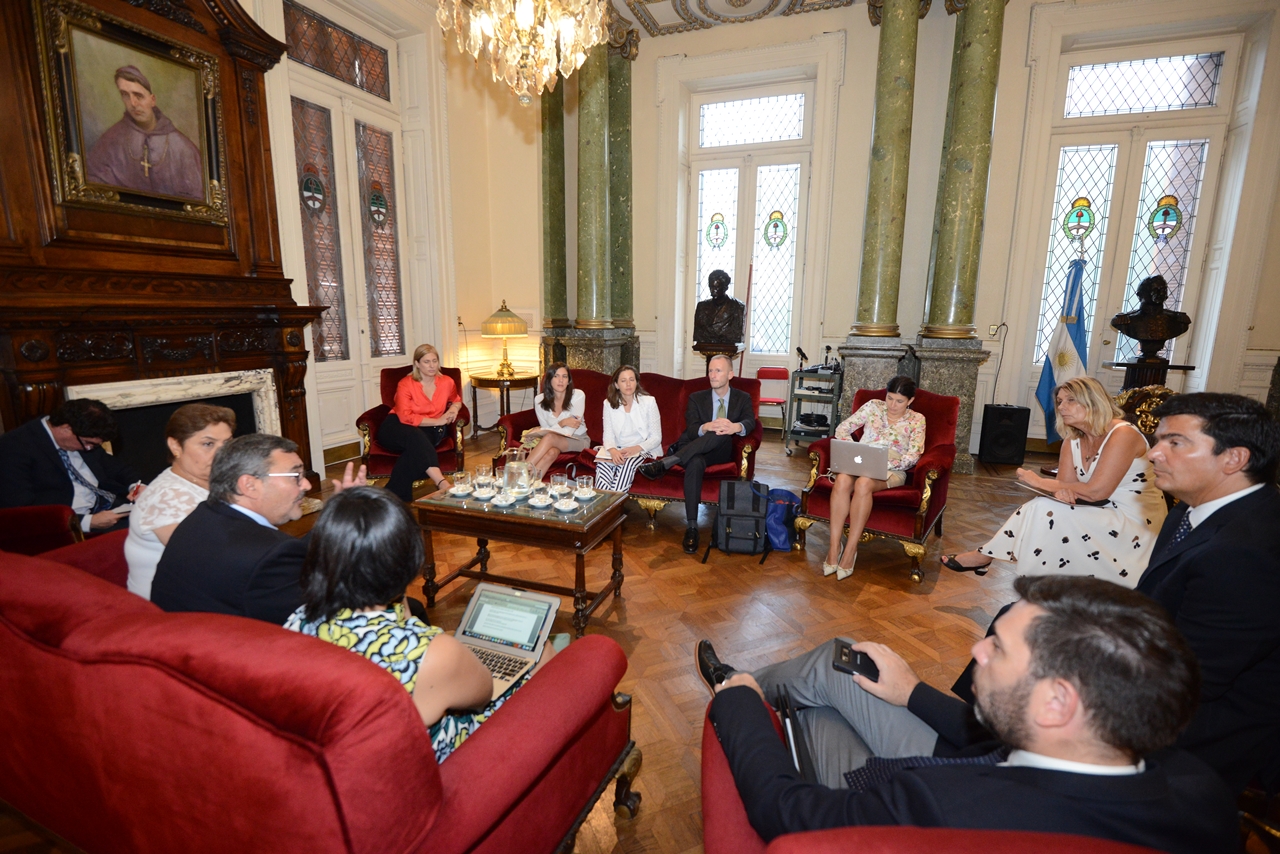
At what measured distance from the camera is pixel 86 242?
3420 millimetres

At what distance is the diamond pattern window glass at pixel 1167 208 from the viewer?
567 cm

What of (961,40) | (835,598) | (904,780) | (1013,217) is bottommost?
(835,598)

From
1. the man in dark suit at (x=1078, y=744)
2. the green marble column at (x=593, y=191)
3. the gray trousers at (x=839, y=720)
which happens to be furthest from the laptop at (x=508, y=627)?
the green marble column at (x=593, y=191)

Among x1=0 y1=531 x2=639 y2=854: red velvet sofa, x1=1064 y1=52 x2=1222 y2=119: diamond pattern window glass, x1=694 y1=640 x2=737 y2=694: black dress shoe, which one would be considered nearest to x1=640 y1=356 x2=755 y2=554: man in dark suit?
x1=694 y1=640 x2=737 y2=694: black dress shoe

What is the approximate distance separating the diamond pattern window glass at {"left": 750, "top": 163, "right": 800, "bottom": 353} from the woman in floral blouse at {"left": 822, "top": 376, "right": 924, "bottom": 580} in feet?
11.3

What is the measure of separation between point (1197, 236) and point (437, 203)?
7.66 meters

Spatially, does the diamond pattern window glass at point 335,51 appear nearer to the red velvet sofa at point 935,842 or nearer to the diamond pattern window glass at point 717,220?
the diamond pattern window glass at point 717,220

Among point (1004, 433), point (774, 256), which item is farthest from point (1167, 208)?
point (774, 256)

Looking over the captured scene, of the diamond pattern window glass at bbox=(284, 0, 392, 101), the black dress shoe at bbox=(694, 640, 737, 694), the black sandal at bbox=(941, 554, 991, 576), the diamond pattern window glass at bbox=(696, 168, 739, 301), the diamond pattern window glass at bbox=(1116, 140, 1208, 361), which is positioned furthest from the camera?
the diamond pattern window glass at bbox=(696, 168, 739, 301)

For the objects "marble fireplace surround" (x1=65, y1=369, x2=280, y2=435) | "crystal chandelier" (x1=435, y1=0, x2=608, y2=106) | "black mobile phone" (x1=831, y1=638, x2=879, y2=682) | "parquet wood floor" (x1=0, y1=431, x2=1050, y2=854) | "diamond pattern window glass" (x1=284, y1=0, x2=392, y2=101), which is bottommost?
"parquet wood floor" (x1=0, y1=431, x2=1050, y2=854)

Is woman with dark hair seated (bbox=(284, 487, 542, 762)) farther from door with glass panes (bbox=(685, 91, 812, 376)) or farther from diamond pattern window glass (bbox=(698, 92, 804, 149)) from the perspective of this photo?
diamond pattern window glass (bbox=(698, 92, 804, 149))

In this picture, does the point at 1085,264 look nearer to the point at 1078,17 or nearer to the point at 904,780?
the point at 1078,17

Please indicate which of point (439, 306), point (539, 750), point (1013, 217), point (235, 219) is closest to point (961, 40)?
point (1013, 217)

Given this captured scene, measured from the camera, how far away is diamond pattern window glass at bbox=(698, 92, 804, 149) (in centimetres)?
674
